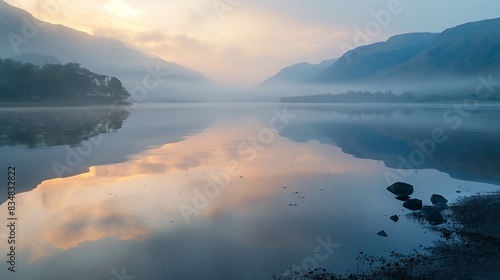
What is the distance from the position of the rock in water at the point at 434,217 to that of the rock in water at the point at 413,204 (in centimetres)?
162

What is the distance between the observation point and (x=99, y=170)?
27.1 metres

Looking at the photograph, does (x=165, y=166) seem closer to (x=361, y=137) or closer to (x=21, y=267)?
(x=21, y=267)

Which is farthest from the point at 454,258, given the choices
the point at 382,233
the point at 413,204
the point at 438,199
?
the point at 438,199

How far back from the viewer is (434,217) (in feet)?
55.3

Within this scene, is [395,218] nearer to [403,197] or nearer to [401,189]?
[403,197]

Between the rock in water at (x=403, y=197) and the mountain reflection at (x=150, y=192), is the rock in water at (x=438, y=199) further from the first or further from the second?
the mountain reflection at (x=150, y=192)

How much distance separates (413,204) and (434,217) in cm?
232

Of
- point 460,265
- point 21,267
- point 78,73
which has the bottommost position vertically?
point 21,267

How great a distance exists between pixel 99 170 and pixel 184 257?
55.3 ft

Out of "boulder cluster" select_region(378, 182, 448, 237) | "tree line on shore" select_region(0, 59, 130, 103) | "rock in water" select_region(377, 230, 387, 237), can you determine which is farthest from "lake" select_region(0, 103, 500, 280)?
"tree line on shore" select_region(0, 59, 130, 103)

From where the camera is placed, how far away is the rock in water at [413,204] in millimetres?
19031

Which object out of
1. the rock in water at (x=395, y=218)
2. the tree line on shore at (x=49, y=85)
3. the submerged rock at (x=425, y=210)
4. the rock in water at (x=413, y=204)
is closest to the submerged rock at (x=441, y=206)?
the submerged rock at (x=425, y=210)

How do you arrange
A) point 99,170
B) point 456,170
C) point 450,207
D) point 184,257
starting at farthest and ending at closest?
1. point 456,170
2. point 99,170
3. point 450,207
4. point 184,257

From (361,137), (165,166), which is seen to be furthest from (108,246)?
(361,137)
